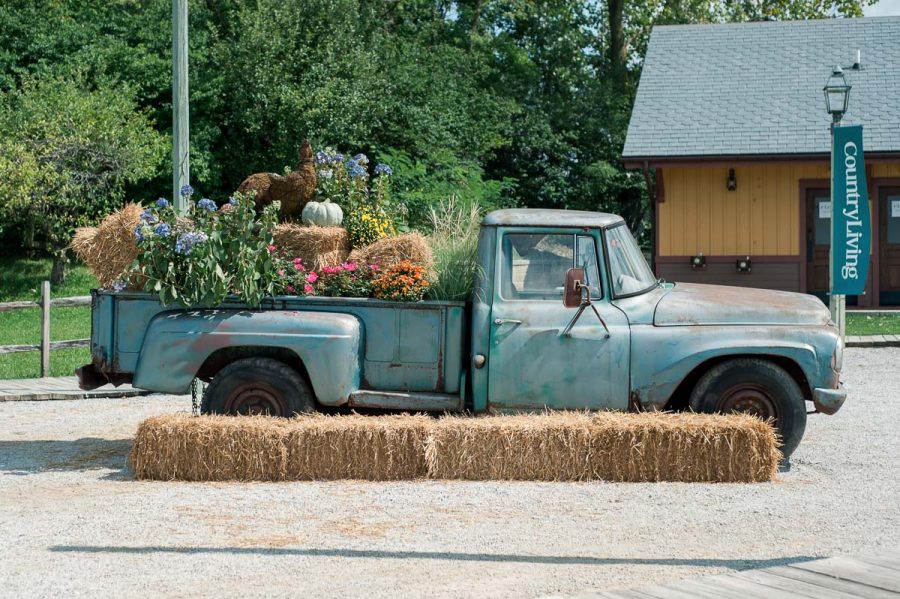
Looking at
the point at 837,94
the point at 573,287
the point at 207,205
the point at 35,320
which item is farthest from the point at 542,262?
the point at 35,320

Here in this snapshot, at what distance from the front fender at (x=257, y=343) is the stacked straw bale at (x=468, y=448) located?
0.38 m

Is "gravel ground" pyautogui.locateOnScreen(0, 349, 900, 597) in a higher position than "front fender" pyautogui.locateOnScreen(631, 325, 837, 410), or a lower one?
lower

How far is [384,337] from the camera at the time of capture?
8508 millimetres

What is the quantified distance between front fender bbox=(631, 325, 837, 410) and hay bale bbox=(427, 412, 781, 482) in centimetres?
38

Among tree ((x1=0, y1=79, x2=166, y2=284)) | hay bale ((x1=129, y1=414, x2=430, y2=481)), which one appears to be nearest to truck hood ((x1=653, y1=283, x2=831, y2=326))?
hay bale ((x1=129, y1=414, x2=430, y2=481))

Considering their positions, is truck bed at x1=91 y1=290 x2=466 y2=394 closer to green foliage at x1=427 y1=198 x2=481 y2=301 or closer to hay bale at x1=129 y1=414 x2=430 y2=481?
green foliage at x1=427 y1=198 x2=481 y2=301

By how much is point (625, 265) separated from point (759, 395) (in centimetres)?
133

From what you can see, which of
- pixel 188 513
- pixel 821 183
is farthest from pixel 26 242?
pixel 188 513

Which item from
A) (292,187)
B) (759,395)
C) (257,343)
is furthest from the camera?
(292,187)

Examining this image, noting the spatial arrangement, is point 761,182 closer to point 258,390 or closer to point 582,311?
point 582,311

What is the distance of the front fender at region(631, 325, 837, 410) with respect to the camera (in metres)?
8.17

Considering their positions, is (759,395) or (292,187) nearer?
(759,395)

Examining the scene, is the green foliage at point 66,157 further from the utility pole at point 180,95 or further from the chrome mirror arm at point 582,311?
the chrome mirror arm at point 582,311

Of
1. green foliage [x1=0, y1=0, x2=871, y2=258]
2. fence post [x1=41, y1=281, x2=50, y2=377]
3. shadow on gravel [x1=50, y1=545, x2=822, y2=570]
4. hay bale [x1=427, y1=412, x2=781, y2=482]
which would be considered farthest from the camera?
green foliage [x1=0, y1=0, x2=871, y2=258]
